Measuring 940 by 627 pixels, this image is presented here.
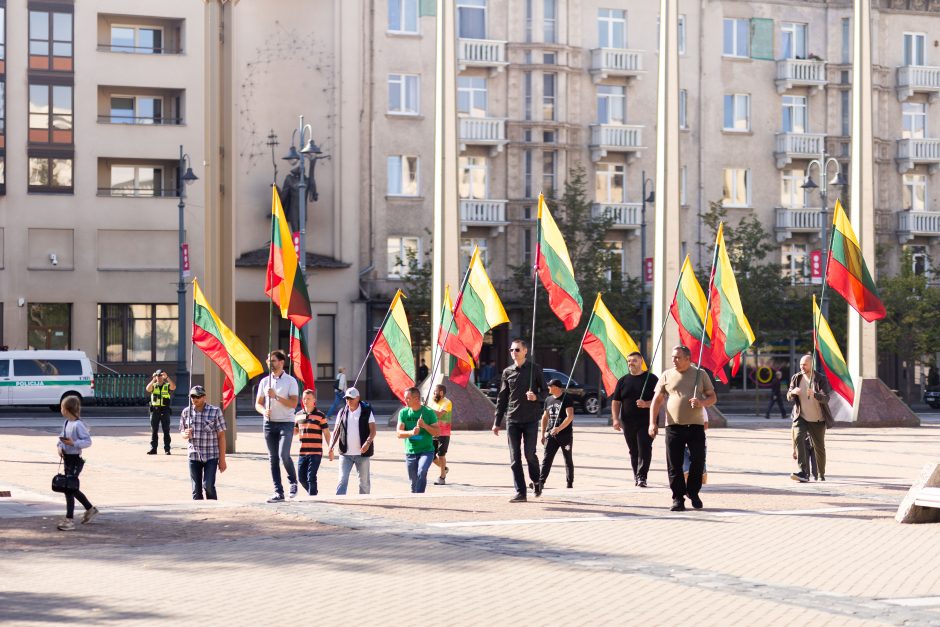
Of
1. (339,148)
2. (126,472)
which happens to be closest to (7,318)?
(339,148)

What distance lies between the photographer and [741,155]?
61.1m

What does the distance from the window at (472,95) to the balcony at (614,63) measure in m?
4.43

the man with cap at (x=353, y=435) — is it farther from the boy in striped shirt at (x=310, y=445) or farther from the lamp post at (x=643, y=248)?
the lamp post at (x=643, y=248)

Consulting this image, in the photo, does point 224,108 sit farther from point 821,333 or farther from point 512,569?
point 512,569

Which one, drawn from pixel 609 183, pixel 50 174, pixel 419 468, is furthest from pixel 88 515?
pixel 609 183

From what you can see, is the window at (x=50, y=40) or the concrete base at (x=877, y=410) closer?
the concrete base at (x=877, y=410)

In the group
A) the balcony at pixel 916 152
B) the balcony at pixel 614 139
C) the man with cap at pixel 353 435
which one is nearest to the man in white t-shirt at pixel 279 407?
the man with cap at pixel 353 435

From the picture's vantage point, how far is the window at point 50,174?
175 ft

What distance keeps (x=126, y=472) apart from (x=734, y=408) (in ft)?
108

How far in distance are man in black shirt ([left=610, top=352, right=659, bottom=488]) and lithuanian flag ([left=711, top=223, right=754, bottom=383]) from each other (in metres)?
4.30

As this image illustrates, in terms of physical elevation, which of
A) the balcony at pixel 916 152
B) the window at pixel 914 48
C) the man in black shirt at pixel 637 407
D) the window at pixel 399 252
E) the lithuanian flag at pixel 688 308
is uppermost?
the window at pixel 914 48

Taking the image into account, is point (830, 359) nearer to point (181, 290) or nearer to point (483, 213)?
point (181, 290)

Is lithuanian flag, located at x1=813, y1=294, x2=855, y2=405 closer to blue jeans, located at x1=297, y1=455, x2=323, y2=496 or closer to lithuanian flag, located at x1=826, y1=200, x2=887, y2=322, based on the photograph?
lithuanian flag, located at x1=826, y1=200, x2=887, y2=322

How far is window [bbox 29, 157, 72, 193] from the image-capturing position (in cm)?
5328
